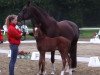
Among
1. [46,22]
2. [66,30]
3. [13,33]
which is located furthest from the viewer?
[66,30]

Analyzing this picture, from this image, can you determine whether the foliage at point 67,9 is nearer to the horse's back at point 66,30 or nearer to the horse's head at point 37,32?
the horse's back at point 66,30

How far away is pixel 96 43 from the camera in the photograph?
25.8 meters

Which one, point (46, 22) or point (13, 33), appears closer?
point (13, 33)

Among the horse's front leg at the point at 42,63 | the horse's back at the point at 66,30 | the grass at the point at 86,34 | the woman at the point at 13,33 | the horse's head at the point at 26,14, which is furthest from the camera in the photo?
the grass at the point at 86,34

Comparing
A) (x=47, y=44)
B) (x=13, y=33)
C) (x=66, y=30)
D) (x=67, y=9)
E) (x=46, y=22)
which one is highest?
(x=67, y=9)

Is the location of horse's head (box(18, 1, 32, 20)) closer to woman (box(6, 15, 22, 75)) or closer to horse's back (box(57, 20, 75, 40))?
woman (box(6, 15, 22, 75))

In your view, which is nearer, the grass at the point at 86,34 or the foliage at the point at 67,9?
the grass at the point at 86,34

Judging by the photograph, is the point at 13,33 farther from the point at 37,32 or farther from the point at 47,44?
the point at 47,44

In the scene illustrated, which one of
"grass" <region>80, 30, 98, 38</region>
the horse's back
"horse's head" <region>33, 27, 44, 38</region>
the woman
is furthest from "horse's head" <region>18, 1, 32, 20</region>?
"grass" <region>80, 30, 98, 38</region>

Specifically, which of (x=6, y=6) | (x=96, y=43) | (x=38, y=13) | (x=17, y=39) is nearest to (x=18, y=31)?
(x=17, y=39)

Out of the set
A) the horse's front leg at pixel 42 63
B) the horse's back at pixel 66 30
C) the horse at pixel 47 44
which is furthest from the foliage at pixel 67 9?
the horse's front leg at pixel 42 63

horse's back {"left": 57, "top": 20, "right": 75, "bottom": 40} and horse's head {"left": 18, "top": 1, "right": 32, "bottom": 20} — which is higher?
horse's head {"left": 18, "top": 1, "right": 32, "bottom": 20}

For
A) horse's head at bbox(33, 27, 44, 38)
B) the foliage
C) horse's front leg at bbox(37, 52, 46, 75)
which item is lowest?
horse's front leg at bbox(37, 52, 46, 75)

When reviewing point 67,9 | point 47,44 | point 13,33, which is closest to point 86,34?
point 67,9
